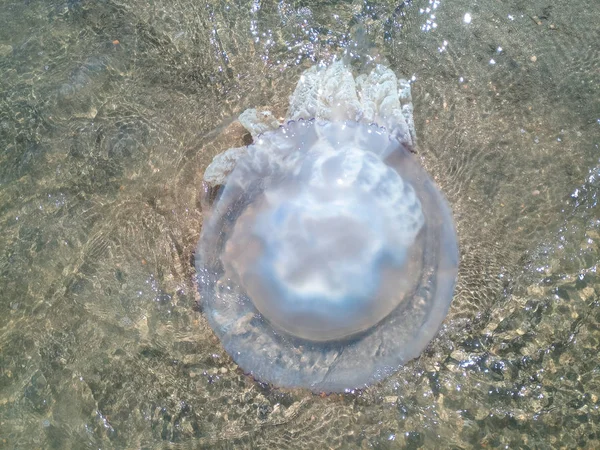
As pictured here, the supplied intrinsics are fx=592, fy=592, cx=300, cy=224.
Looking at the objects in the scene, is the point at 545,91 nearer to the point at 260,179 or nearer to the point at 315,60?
the point at 315,60

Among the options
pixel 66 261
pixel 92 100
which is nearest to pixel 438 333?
pixel 66 261

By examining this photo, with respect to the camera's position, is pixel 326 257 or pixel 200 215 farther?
pixel 200 215

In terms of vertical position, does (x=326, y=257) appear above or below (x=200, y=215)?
above

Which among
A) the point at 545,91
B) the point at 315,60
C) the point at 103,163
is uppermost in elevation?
the point at 545,91

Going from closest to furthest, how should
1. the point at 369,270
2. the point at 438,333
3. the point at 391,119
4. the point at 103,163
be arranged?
1. the point at 369,270
2. the point at 438,333
3. the point at 391,119
4. the point at 103,163
